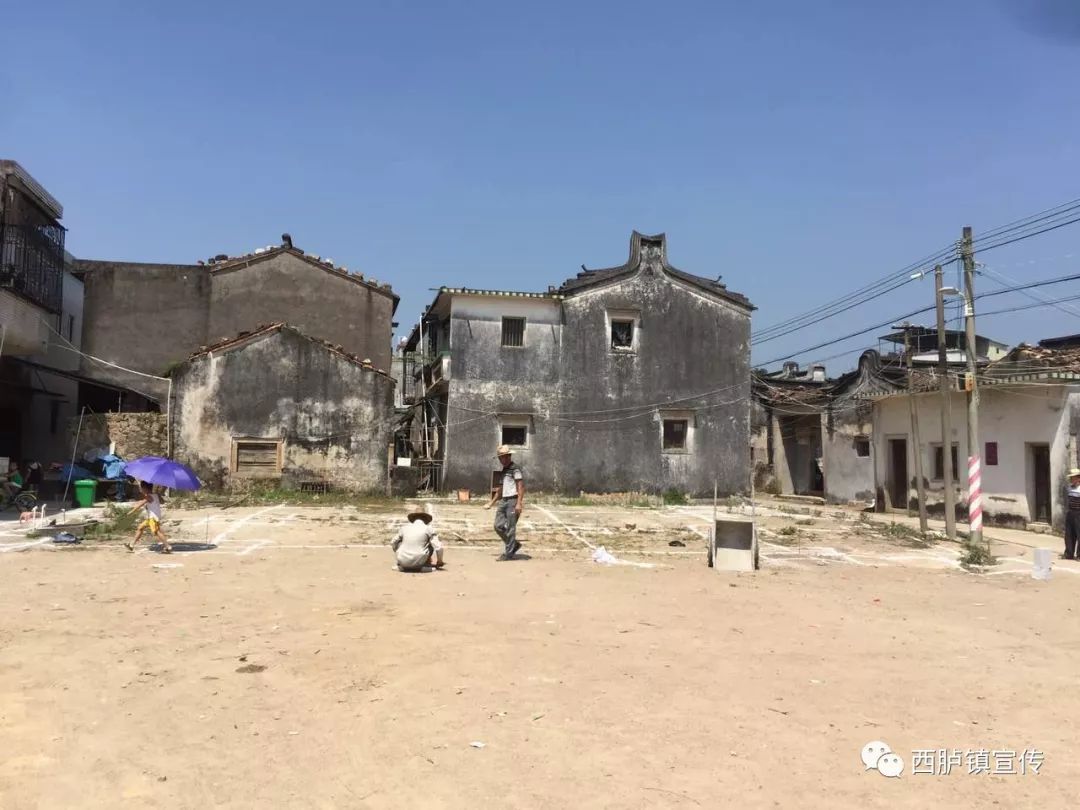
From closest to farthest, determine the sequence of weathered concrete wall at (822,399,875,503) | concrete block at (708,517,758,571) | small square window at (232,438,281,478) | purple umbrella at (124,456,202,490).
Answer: purple umbrella at (124,456,202,490), concrete block at (708,517,758,571), small square window at (232,438,281,478), weathered concrete wall at (822,399,875,503)

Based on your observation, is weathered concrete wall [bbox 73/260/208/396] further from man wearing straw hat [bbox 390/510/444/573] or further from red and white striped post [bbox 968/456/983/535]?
red and white striped post [bbox 968/456/983/535]

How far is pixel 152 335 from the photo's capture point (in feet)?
82.9

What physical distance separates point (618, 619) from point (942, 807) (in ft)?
14.1

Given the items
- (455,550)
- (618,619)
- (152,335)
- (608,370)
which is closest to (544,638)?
(618,619)

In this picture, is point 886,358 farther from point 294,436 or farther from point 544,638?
point 544,638

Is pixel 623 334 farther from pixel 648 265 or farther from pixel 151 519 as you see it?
pixel 151 519

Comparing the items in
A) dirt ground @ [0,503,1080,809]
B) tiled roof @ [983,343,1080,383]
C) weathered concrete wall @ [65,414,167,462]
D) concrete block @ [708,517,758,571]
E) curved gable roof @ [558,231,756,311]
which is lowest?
dirt ground @ [0,503,1080,809]

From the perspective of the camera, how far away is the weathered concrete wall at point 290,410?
71.5ft

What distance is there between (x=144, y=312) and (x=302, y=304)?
4.90 meters

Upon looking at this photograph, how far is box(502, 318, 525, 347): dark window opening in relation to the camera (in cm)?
2633

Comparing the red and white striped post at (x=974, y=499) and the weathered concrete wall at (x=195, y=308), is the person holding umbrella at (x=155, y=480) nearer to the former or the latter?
the weathered concrete wall at (x=195, y=308)

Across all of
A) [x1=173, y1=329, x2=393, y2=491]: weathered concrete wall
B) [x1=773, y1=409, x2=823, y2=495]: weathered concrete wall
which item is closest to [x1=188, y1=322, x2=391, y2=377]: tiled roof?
[x1=173, y1=329, x2=393, y2=491]: weathered concrete wall

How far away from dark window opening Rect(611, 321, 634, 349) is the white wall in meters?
8.81

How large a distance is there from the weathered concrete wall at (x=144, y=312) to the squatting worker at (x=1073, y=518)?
23708mm
